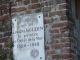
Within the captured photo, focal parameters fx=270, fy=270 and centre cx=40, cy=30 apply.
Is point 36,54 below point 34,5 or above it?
below

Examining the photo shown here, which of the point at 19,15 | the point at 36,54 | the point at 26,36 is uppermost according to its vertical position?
the point at 19,15

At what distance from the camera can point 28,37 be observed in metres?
4.05

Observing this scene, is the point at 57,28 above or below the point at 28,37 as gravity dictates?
above

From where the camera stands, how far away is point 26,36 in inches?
160

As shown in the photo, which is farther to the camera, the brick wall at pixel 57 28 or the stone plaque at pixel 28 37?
the stone plaque at pixel 28 37

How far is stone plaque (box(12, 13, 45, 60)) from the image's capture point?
3939 mm

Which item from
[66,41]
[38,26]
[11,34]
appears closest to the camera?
[66,41]

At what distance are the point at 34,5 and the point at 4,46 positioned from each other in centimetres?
82

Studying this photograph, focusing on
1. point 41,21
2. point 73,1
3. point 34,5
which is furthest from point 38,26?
point 73,1

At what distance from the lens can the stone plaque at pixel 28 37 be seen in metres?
3.94

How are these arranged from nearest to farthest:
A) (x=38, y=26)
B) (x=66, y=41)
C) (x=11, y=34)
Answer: (x=66, y=41) < (x=38, y=26) < (x=11, y=34)

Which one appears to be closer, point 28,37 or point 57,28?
point 57,28

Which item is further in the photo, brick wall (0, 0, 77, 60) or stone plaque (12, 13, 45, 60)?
stone plaque (12, 13, 45, 60)

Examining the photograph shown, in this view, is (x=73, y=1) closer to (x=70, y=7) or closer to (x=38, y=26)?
(x=70, y=7)
